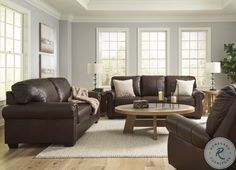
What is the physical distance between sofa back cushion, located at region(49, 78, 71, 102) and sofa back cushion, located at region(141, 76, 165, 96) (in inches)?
84.8

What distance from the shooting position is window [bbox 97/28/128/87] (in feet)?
31.3

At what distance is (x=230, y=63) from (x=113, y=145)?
201 inches

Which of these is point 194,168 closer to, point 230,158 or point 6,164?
point 230,158

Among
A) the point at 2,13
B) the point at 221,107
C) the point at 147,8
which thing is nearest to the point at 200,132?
the point at 221,107

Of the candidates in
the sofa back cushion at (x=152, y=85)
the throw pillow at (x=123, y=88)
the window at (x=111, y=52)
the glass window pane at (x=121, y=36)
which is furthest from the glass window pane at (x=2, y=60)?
the glass window pane at (x=121, y=36)

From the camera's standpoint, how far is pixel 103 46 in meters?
9.61

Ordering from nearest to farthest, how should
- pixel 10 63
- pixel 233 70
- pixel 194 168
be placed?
1. pixel 194 168
2. pixel 10 63
3. pixel 233 70

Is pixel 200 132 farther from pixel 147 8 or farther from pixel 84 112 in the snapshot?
pixel 147 8

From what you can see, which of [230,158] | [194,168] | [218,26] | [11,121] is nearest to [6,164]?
[11,121]

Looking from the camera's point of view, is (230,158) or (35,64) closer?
(230,158)

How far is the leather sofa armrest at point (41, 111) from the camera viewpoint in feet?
14.6

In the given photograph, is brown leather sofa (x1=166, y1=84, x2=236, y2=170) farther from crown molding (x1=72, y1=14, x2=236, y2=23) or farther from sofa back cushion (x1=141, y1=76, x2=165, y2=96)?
crown molding (x1=72, y1=14, x2=236, y2=23)

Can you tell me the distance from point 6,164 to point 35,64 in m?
4.04

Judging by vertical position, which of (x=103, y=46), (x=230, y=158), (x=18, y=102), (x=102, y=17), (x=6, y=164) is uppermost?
(x=102, y=17)
